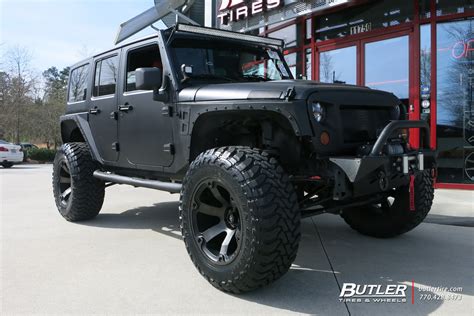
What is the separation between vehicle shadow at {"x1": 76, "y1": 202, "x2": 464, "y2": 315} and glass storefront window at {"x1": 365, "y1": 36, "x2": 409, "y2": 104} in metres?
4.64

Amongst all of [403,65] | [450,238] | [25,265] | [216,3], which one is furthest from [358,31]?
[25,265]

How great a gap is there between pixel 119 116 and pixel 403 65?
628 cm

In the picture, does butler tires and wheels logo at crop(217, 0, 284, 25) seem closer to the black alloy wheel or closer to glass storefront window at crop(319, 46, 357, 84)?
glass storefront window at crop(319, 46, 357, 84)

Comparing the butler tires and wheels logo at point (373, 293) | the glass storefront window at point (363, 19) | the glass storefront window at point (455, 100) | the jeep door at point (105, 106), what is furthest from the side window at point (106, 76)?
the glass storefront window at point (455, 100)

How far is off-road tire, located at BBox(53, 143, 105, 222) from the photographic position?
498 centimetres

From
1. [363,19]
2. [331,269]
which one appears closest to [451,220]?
[331,269]

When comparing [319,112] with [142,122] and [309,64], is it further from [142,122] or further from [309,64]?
[309,64]

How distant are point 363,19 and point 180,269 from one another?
753 cm

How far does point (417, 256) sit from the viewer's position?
12.3 ft

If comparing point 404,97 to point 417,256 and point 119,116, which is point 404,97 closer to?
point 417,256

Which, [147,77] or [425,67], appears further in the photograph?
→ [425,67]

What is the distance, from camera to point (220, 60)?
4.18 metres

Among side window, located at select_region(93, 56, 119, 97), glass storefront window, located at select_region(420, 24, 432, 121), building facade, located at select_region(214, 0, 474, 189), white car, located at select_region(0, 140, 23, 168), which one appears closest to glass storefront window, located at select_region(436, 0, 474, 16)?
building facade, located at select_region(214, 0, 474, 189)

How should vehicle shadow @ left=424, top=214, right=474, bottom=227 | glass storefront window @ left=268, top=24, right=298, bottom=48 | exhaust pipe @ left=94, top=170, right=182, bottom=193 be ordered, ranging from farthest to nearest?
glass storefront window @ left=268, top=24, right=298, bottom=48 → vehicle shadow @ left=424, top=214, right=474, bottom=227 → exhaust pipe @ left=94, top=170, right=182, bottom=193
